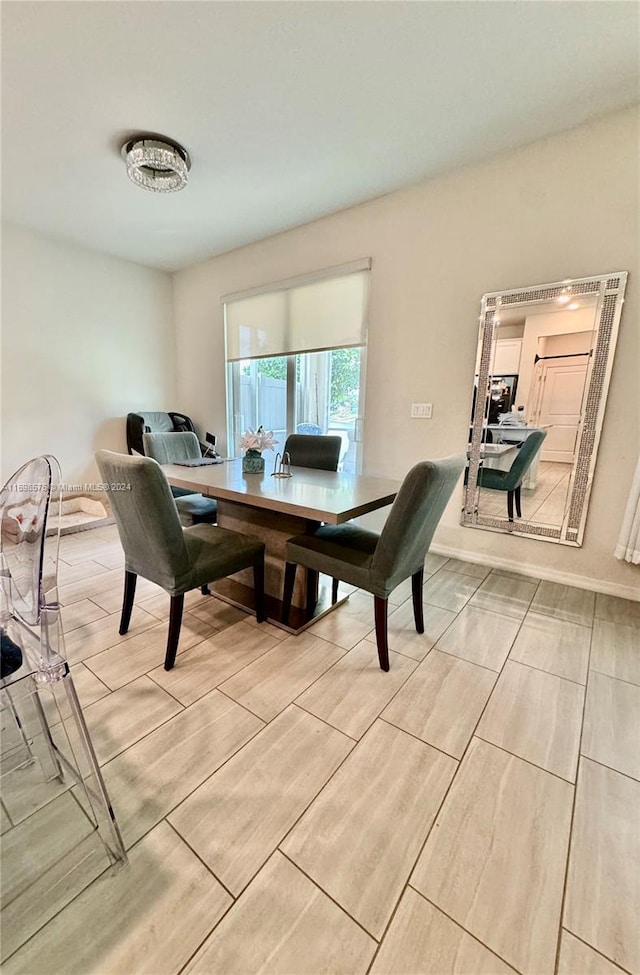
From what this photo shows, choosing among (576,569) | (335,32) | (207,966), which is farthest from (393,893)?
(335,32)

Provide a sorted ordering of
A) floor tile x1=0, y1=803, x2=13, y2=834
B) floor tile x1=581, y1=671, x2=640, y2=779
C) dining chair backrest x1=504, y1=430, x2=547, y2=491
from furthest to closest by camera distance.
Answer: dining chair backrest x1=504, y1=430, x2=547, y2=491, floor tile x1=581, y1=671, x2=640, y2=779, floor tile x1=0, y1=803, x2=13, y2=834

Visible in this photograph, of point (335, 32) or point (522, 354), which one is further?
point (522, 354)

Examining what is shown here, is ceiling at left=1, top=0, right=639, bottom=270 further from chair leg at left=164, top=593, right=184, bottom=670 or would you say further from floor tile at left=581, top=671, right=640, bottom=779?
floor tile at left=581, top=671, right=640, bottom=779

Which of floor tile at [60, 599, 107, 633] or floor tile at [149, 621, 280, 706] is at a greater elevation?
floor tile at [149, 621, 280, 706]

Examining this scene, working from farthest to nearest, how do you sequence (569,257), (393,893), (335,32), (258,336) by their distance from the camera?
(258,336), (569,257), (335,32), (393,893)

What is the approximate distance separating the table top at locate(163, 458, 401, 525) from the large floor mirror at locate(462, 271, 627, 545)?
107 cm

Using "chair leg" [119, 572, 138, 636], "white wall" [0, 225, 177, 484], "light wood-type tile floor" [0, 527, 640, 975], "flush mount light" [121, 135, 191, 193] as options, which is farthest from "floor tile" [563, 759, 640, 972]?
"white wall" [0, 225, 177, 484]

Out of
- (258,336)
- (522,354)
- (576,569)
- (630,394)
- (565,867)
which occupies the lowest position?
(565,867)

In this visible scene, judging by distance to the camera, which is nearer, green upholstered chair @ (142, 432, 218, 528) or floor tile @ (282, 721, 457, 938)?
floor tile @ (282, 721, 457, 938)

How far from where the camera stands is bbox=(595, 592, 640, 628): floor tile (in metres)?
2.06

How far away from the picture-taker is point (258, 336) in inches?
148

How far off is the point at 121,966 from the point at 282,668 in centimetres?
93

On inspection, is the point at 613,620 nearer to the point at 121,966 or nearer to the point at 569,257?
the point at 569,257

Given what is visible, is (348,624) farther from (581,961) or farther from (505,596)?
(581,961)
